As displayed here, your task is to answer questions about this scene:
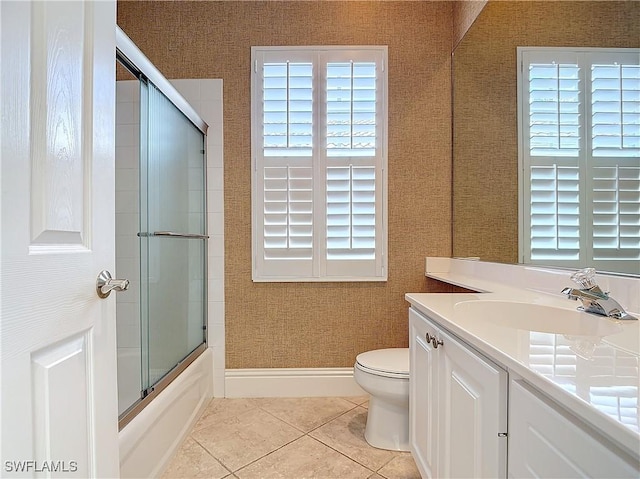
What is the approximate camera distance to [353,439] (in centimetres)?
176

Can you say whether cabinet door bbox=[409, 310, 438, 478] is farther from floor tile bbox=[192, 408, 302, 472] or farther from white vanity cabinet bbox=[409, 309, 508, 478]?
floor tile bbox=[192, 408, 302, 472]

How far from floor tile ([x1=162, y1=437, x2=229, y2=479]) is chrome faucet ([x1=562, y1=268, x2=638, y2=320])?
151 cm

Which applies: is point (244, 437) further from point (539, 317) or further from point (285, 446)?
point (539, 317)

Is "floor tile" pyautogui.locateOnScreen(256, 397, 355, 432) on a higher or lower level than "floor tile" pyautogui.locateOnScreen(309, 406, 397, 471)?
lower

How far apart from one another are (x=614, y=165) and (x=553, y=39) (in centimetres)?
60

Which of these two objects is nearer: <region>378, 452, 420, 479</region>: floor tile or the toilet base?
<region>378, 452, 420, 479</region>: floor tile

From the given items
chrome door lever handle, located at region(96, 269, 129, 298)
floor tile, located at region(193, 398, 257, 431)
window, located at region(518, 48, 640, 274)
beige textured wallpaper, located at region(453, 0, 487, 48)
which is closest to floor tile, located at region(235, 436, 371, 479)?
floor tile, located at region(193, 398, 257, 431)

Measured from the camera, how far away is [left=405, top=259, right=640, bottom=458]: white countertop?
473 millimetres

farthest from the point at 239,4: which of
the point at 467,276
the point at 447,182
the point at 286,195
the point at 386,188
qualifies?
the point at 467,276

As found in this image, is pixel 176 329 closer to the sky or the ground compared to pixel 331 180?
closer to the ground

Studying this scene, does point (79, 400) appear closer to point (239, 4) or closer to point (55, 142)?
point (55, 142)

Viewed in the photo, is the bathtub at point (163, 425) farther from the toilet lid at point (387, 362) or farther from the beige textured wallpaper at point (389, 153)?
the toilet lid at point (387, 362)

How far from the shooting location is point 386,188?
227 cm

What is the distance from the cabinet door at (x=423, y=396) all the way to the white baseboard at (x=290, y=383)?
0.90m
